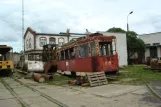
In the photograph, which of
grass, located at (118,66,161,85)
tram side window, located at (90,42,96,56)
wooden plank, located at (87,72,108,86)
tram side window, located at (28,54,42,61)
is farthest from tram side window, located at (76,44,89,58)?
tram side window, located at (28,54,42,61)

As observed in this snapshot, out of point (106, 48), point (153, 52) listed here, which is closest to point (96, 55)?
point (106, 48)

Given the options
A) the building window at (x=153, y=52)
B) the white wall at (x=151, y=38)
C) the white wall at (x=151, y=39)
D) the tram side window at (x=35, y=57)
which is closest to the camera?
the tram side window at (x=35, y=57)

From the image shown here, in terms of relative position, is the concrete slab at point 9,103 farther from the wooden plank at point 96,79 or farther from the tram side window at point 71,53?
the tram side window at point 71,53

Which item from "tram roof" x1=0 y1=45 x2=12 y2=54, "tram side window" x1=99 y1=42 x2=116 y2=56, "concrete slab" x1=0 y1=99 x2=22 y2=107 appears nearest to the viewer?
"concrete slab" x1=0 y1=99 x2=22 y2=107

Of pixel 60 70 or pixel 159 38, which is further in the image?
pixel 159 38

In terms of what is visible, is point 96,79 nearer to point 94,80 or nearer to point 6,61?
point 94,80

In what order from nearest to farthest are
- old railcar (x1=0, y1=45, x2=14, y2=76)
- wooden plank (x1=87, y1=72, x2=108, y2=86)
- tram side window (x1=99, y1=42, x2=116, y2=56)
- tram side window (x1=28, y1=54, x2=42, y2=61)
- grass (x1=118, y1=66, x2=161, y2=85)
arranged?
wooden plank (x1=87, y1=72, x2=108, y2=86), grass (x1=118, y1=66, x2=161, y2=85), tram side window (x1=99, y1=42, x2=116, y2=56), old railcar (x1=0, y1=45, x2=14, y2=76), tram side window (x1=28, y1=54, x2=42, y2=61)

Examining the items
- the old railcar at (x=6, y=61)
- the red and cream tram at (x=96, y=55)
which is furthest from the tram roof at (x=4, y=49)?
the red and cream tram at (x=96, y=55)

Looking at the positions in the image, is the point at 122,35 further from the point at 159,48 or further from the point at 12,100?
the point at 12,100

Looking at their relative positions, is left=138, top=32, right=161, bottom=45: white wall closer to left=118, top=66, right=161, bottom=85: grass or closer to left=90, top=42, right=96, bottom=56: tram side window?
left=118, top=66, right=161, bottom=85: grass

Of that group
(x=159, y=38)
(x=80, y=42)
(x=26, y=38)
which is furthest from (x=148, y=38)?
(x=80, y=42)

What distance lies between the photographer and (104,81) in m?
17.6

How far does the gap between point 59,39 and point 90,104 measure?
1792 inches

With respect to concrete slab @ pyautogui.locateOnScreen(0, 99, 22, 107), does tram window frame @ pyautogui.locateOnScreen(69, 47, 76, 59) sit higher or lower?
higher
